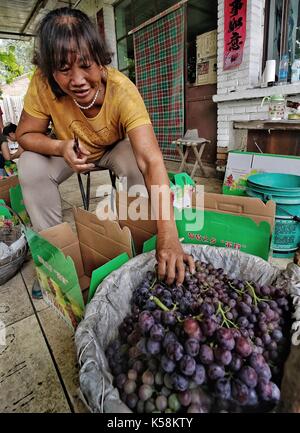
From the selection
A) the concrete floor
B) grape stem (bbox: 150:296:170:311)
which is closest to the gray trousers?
the concrete floor

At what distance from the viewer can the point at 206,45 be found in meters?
3.23

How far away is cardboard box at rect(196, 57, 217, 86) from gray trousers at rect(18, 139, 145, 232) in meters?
2.44

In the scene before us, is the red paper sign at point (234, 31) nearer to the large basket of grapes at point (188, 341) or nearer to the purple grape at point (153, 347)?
the large basket of grapes at point (188, 341)

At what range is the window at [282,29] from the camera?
2459 mm

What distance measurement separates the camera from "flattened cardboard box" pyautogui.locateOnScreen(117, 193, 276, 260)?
1037 mm

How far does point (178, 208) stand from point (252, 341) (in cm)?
62

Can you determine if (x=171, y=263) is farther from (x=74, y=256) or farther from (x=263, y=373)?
(x=74, y=256)

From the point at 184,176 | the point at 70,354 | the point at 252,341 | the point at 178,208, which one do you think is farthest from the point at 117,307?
the point at 184,176

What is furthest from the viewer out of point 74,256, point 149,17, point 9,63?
point 9,63

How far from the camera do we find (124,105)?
1.17 m

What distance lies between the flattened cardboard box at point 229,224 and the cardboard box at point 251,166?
0.83 meters

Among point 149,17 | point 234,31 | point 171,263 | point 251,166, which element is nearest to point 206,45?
point 234,31

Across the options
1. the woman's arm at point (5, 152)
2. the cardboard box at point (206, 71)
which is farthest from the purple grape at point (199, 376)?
the cardboard box at point (206, 71)

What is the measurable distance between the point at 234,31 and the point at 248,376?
10.5 feet
